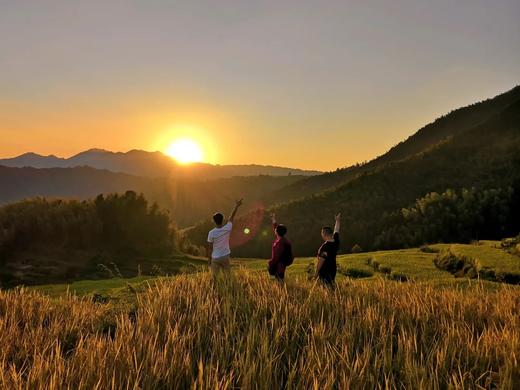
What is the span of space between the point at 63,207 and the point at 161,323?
42.3 metres

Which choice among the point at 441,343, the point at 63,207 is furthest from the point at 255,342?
the point at 63,207

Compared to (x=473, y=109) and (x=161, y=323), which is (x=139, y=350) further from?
(x=473, y=109)

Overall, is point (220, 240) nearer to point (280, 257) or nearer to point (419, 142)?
point (280, 257)

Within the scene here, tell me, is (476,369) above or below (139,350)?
below

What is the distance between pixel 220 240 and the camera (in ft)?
44.2

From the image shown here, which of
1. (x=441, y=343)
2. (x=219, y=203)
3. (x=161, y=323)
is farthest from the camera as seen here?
(x=219, y=203)

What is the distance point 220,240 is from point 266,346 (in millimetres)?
8034

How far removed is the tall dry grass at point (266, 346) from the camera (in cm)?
479

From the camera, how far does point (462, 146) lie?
94562mm

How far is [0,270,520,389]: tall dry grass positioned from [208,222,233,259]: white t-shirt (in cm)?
247

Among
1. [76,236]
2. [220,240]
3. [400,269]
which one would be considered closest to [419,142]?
[76,236]

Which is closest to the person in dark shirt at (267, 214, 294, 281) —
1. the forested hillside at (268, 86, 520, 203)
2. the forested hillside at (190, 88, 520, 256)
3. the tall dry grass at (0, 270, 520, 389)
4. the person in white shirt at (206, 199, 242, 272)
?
the person in white shirt at (206, 199, 242, 272)

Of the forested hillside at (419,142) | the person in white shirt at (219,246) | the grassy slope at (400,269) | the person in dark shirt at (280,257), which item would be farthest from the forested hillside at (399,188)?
the person in white shirt at (219,246)

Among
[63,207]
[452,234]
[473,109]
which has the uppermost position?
[473,109]
